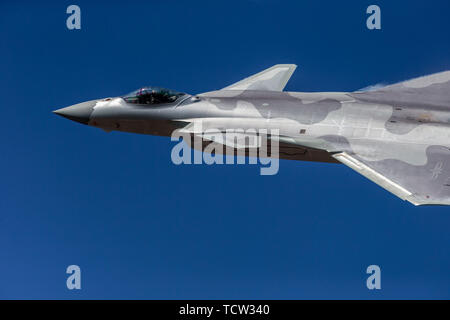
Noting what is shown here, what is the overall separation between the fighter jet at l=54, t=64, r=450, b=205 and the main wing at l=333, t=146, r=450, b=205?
3cm

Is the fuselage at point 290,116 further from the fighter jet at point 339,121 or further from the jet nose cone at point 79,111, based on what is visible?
the jet nose cone at point 79,111

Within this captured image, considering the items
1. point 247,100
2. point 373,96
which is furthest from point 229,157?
point 373,96

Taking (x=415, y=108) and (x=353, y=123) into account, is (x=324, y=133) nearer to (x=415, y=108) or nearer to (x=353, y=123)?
(x=353, y=123)

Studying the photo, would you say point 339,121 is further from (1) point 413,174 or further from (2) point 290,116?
(1) point 413,174

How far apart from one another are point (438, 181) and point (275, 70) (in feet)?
36.2

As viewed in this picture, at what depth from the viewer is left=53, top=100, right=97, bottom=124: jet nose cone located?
24.9 metres

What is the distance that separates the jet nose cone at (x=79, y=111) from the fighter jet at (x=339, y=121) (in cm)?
4

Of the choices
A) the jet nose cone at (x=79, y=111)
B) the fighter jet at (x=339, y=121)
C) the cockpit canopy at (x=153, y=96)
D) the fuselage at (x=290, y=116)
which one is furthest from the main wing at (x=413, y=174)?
the jet nose cone at (x=79, y=111)

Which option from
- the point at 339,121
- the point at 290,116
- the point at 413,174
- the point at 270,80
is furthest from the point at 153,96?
the point at 413,174

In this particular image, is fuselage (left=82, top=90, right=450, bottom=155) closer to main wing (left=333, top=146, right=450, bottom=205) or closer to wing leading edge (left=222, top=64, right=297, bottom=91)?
main wing (left=333, top=146, right=450, bottom=205)

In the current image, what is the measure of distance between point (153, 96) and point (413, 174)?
432 inches

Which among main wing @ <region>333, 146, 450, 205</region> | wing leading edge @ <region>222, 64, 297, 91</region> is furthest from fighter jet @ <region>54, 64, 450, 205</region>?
wing leading edge @ <region>222, 64, 297, 91</region>

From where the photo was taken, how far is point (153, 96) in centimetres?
2453

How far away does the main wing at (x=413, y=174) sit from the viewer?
19141 mm
